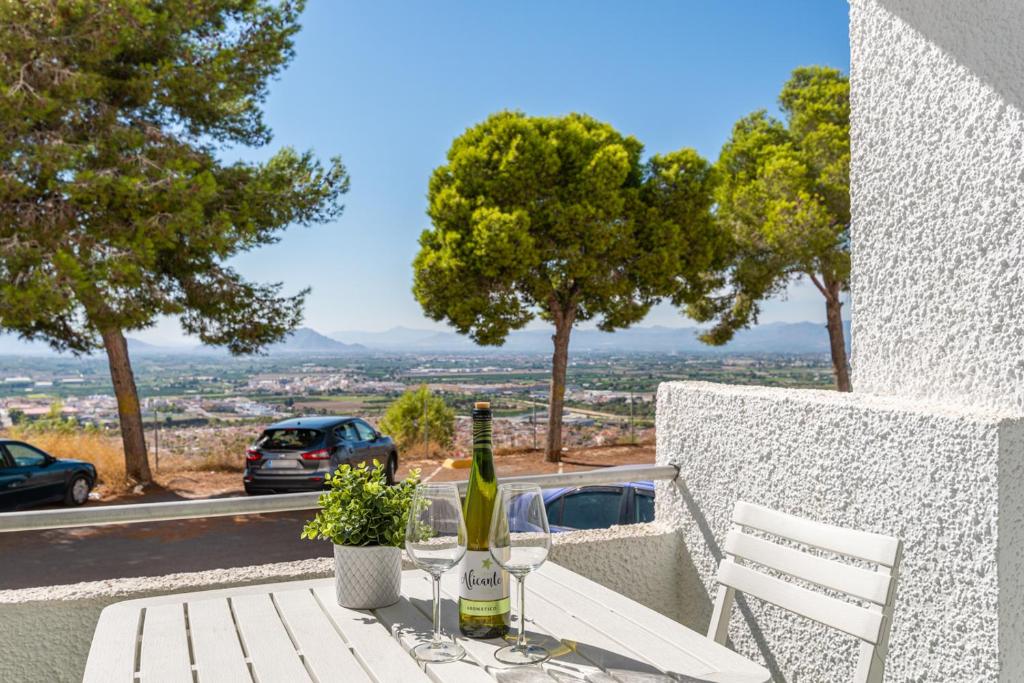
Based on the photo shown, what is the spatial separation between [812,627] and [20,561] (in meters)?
9.07

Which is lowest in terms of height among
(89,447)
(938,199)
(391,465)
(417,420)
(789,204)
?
(391,465)

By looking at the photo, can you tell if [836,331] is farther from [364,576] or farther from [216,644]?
[216,644]

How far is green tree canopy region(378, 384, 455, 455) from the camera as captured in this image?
14.4 m

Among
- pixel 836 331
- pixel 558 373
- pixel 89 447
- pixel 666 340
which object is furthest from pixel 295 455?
pixel 836 331

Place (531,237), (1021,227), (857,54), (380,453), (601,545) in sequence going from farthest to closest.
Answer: (531,237) → (380,453) → (601,545) → (857,54) → (1021,227)

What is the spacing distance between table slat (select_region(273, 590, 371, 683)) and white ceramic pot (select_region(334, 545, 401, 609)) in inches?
2.4

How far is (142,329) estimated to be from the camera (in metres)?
9.59

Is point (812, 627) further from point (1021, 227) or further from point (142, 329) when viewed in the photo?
point (142, 329)

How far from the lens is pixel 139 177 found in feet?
28.9

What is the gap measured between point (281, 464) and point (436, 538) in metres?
8.90

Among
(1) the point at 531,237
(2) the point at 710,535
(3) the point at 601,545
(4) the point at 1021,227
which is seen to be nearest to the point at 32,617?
(3) the point at 601,545

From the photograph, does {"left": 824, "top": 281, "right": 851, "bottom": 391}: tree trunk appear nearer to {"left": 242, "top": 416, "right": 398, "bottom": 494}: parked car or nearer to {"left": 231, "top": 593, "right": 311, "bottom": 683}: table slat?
{"left": 242, "top": 416, "right": 398, "bottom": 494}: parked car

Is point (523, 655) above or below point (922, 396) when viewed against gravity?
below

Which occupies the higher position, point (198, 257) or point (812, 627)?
point (198, 257)
